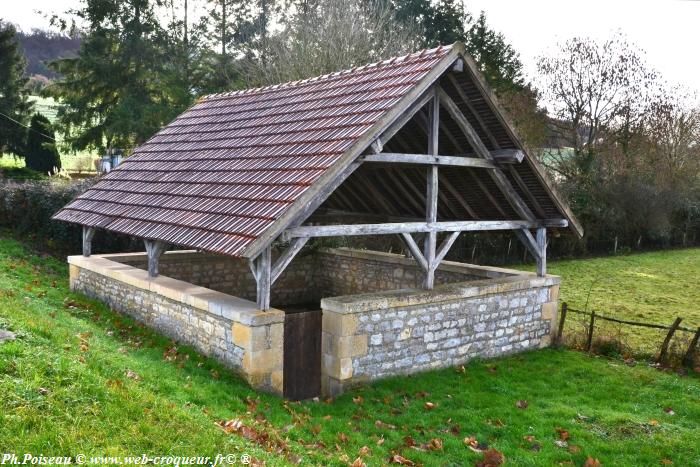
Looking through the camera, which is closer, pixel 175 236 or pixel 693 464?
pixel 693 464

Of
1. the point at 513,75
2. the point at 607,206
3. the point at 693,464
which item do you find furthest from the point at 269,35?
the point at 693,464

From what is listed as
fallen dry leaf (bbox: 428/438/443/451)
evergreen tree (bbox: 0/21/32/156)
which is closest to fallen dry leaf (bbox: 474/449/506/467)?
fallen dry leaf (bbox: 428/438/443/451)

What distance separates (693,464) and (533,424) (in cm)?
165

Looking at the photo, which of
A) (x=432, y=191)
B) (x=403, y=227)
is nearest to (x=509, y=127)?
(x=432, y=191)

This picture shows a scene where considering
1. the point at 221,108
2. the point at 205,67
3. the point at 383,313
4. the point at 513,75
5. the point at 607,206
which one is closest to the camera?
the point at 383,313

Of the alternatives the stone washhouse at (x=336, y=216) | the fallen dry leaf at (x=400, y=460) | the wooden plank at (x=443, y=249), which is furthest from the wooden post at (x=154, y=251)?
the fallen dry leaf at (x=400, y=460)

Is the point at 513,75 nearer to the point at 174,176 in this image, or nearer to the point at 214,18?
the point at 214,18

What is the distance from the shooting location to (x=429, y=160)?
27.9 feet

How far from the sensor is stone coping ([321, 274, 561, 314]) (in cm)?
784

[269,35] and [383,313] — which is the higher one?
[269,35]

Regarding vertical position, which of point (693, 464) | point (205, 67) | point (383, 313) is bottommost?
point (693, 464)

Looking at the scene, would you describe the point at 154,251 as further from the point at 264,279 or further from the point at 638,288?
the point at 638,288

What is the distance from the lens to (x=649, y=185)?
26.0 metres

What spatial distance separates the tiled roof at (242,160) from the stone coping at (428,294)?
1.62 metres
